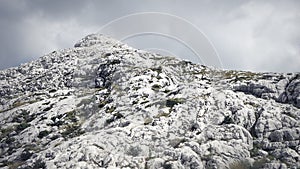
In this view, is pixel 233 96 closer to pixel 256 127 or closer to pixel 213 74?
pixel 256 127

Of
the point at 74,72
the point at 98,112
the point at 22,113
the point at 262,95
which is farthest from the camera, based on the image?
the point at 74,72

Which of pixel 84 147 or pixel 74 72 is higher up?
pixel 74 72

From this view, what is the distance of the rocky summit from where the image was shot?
255ft

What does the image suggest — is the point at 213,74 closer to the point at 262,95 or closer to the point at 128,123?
the point at 262,95

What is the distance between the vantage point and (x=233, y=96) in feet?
321

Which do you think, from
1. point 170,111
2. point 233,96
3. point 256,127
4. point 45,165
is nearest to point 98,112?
point 170,111

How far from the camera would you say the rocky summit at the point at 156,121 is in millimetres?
77688

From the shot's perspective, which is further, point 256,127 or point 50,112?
point 50,112

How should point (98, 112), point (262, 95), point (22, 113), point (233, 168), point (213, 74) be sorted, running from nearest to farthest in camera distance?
point (233, 168) → point (262, 95) → point (98, 112) → point (22, 113) → point (213, 74)

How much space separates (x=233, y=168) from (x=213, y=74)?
63.8 metres

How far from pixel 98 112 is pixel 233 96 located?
40.4m

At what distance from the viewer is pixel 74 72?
157m

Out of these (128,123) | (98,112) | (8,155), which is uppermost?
(98,112)

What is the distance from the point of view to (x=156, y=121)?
91.4 m
